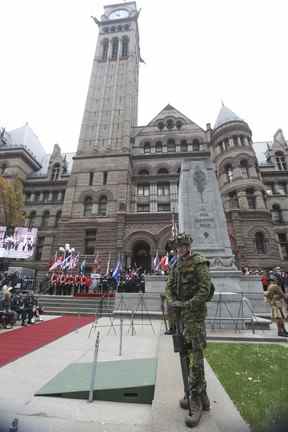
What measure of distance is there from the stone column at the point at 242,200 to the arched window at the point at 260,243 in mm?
3212

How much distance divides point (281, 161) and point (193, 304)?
36.8 metres

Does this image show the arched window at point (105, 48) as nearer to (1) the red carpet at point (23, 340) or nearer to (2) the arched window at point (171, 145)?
(2) the arched window at point (171, 145)

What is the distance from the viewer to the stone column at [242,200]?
1001 inches

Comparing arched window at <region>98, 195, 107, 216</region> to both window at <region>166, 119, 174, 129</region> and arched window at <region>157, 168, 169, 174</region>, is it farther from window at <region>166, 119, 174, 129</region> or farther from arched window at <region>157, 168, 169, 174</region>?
window at <region>166, 119, 174, 129</region>

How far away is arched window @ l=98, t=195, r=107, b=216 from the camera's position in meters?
26.7

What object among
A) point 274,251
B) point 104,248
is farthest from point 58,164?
point 274,251

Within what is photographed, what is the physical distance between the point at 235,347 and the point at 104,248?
767 inches

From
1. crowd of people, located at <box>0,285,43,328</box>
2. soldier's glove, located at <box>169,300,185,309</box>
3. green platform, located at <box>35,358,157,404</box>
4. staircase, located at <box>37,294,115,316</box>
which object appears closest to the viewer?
soldier's glove, located at <box>169,300,185,309</box>

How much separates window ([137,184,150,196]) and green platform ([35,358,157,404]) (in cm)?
2533

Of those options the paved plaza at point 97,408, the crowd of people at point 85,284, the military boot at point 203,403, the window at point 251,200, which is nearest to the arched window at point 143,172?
the window at point 251,200

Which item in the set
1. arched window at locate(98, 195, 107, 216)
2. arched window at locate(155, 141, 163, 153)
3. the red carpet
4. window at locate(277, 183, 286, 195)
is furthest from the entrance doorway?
window at locate(277, 183, 286, 195)

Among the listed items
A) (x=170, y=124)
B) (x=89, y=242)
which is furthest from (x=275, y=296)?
(x=170, y=124)

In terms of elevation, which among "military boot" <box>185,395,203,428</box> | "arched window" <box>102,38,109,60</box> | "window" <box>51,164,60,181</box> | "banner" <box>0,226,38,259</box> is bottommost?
"military boot" <box>185,395,203,428</box>

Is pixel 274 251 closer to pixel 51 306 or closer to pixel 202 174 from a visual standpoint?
pixel 202 174
